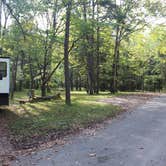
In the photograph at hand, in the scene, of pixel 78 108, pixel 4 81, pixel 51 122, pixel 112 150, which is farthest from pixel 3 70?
pixel 112 150

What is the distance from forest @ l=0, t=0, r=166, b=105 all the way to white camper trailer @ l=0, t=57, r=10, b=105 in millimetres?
3171

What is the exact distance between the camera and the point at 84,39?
26328 millimetres

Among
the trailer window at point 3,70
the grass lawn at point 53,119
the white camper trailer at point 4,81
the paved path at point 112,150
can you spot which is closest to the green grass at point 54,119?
the grass lawn at point 53,119

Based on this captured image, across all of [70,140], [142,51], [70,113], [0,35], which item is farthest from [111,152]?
[142,51]

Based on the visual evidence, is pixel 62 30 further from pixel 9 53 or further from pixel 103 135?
pixel 103 135

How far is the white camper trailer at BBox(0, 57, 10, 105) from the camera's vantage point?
51.2ft

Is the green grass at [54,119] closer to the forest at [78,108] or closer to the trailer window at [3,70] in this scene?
the forest at [78,108]

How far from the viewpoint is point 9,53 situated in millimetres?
29688

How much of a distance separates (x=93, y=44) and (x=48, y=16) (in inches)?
230

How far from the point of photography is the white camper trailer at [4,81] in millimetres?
15614

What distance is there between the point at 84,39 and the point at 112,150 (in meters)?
19.2

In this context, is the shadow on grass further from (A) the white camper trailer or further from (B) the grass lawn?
(A) the white camper trailer

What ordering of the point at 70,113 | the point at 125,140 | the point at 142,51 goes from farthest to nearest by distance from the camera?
the point at 142,51
the point at 70,113
the point at 125,140

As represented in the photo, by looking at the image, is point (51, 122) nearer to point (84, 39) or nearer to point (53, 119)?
point (53, 119)
